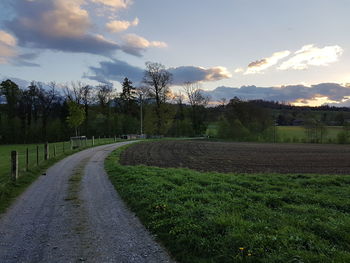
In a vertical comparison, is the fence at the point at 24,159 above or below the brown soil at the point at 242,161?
above

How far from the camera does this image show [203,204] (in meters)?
6.95

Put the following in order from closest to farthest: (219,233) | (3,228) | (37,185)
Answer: (219,233) → (3,228) → (37,185)

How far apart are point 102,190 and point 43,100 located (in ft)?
225

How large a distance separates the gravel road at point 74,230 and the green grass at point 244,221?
43cm

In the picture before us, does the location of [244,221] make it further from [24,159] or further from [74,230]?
[24,159]

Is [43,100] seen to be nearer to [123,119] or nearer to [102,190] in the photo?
[123,119]

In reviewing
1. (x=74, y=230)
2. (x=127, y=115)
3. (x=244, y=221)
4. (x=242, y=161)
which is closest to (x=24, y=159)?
(x=242, y=161)

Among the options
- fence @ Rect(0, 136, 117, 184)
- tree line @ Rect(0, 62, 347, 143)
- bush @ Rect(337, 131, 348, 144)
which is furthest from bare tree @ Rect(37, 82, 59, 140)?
bush @ Rect(337, 131, 348, 144)

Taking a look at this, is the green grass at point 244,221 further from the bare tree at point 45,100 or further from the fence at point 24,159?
the bare tree at point 45,100

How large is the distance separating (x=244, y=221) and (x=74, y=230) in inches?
142

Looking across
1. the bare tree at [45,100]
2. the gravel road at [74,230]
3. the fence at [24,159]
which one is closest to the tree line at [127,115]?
the bare tree at [45,100]

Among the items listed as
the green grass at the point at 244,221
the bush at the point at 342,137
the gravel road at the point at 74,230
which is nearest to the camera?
the green grass at the point at 244,221

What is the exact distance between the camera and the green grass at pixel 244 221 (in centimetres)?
424

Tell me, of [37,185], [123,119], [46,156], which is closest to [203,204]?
[37,185]
